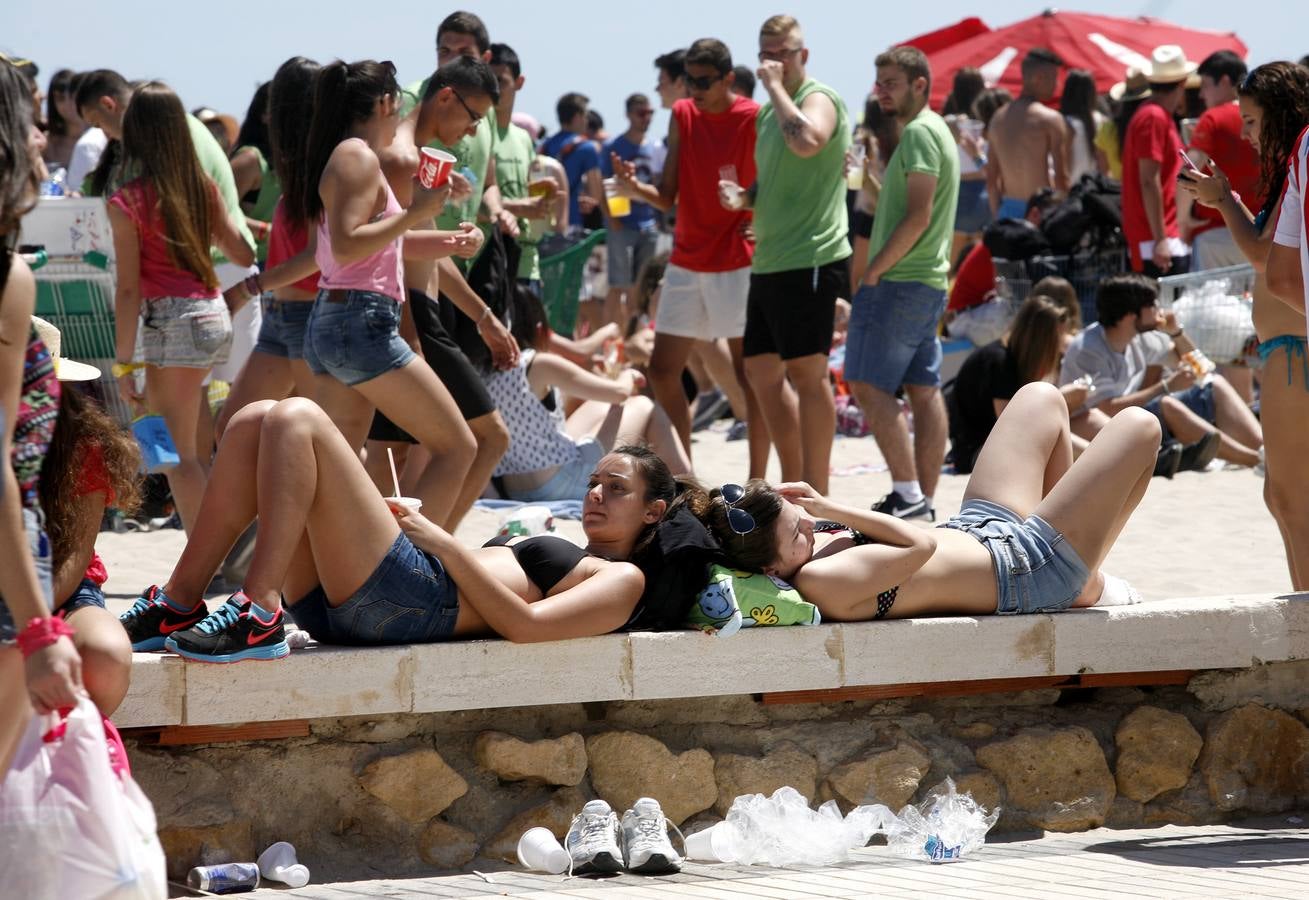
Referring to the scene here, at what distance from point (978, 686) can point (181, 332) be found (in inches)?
127

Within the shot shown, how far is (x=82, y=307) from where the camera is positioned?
7.79 metres

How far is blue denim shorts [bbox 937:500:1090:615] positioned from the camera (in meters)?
4.64

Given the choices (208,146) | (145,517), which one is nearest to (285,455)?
(208,146)

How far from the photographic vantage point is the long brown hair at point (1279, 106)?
188 inches

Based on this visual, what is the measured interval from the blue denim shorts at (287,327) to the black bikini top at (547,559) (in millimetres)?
1976

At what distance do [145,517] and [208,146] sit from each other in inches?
80.0

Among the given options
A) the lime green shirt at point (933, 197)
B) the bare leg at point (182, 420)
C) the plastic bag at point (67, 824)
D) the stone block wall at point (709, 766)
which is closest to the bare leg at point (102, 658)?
the plastic bag at point (67, 824)

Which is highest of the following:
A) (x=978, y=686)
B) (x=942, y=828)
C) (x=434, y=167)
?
(x=434, y=167)

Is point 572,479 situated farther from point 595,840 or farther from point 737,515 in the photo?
point 595,840

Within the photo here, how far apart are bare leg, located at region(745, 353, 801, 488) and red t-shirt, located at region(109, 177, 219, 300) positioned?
2528 millimetres

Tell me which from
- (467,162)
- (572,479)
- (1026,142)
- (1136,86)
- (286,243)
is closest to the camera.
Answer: (286,243)

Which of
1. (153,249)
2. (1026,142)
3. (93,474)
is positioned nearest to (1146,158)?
(1026,142)

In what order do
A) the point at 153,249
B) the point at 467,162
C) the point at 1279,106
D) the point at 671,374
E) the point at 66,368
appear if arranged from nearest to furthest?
the point at 66,368 < the point at 1279,106 < the point at 153,249 < the point at 467,162 < the point at 671,374

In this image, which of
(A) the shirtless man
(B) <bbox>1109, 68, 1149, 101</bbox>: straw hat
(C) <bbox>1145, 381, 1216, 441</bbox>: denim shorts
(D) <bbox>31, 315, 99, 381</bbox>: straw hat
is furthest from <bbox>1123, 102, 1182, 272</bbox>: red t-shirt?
(D) <bbox>31, 315, 99, 381</bbox>: straw hat
